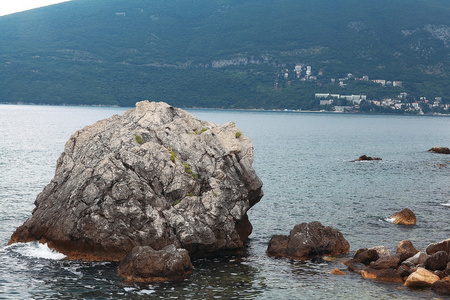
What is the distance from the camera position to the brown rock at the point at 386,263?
23.4 m

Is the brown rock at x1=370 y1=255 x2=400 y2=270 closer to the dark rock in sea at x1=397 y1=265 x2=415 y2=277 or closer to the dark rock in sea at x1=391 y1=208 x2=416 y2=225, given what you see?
the dark rock in sea at x1=397 y1=265 x2=415 y2=277

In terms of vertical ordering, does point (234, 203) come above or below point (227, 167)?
below

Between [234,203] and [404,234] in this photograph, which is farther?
[404,234]

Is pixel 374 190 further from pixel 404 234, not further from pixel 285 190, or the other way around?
pixel 404 234

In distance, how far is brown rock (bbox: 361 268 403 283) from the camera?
22312mm

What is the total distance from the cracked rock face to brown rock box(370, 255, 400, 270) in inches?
272

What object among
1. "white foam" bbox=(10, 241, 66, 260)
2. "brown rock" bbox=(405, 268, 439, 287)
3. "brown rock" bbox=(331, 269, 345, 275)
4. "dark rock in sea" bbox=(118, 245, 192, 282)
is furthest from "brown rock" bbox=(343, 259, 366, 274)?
"white foam" bbox=(10, 241, 66, 260)

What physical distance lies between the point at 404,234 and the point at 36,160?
49.8 meters

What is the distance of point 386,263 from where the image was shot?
23453 mm

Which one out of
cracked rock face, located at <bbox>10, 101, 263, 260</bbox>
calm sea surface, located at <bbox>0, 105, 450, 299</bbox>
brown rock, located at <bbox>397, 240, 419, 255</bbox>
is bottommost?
calm sea surface, located at <bbox>0, 105, 450, 299</bbox>

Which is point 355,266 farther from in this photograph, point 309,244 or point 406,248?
point 406,248

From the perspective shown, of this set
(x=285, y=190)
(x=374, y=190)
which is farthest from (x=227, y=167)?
(x=374, y=190)

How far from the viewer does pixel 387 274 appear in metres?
22.5

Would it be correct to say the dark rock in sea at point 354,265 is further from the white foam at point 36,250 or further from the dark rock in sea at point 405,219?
the white foam at point 36,250
